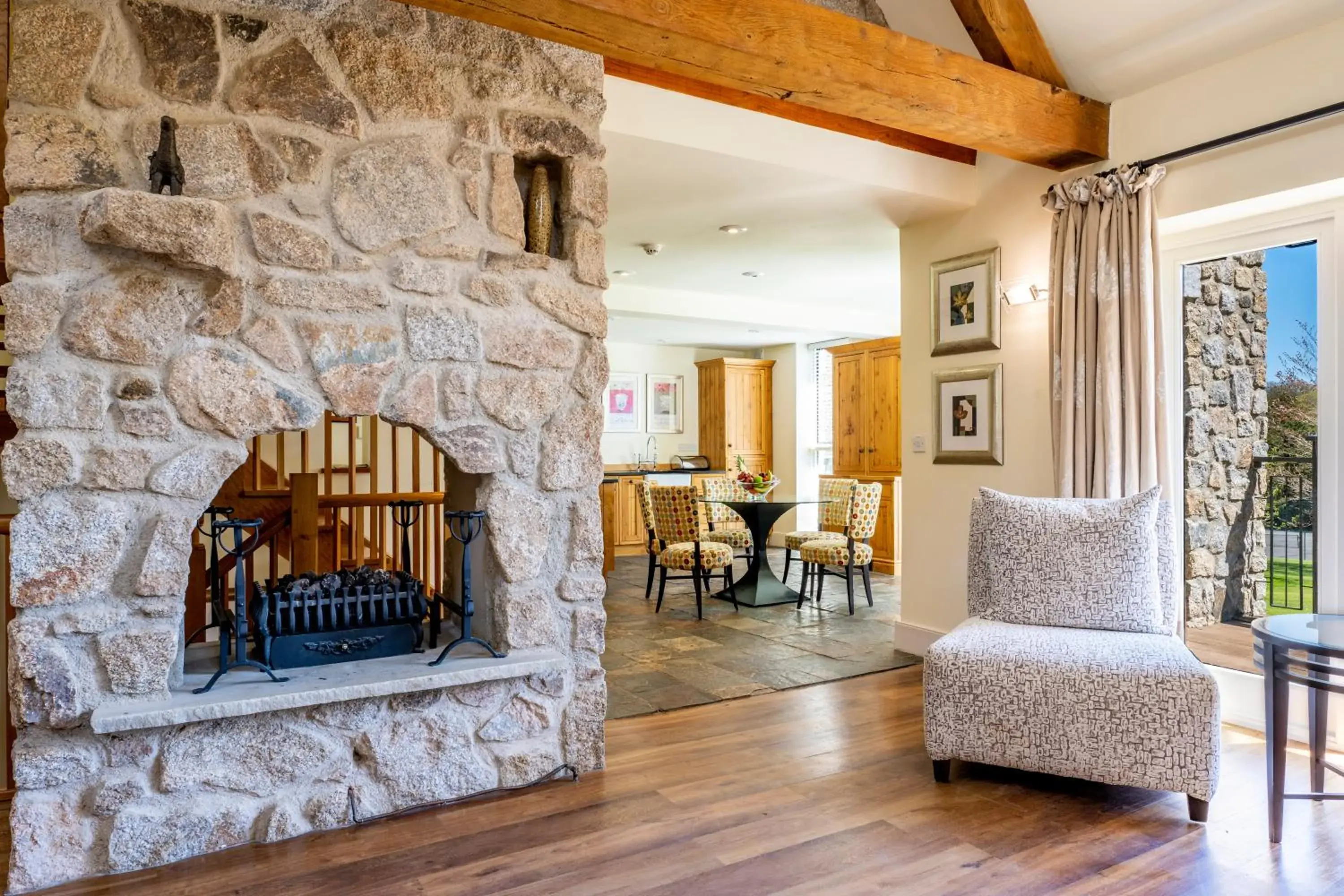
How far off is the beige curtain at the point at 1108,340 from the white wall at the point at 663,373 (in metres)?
5.94

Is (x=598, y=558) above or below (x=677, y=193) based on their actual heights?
below

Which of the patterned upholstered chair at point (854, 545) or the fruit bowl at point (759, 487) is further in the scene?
the fruit bowl at point (759, 487)

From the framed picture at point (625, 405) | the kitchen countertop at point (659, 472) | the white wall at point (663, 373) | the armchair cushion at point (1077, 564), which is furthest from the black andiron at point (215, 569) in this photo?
the framed picture at point (625, 405)

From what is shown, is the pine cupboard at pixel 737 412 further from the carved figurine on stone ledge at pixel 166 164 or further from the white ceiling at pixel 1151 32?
the carved figurine on stone ledge at pixel 166 164

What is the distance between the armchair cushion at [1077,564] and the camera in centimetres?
286

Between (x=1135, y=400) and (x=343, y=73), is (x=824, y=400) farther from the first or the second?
(x=343, y=73)

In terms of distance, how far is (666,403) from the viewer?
31.7 feet

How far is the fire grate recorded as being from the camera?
8.08ft

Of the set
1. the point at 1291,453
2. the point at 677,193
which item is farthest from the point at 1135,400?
the point at 677,193

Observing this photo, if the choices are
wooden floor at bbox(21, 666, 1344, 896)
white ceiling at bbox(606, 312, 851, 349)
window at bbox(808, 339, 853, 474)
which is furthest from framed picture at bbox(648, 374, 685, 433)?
wooden floor at bbox(21, 666, 1344, 896)

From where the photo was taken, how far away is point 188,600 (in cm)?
318

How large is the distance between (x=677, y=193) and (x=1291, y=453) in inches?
109

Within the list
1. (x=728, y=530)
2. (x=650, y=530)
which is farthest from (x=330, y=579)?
(x=728, y=530)

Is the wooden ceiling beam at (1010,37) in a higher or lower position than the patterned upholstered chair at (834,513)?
higher
